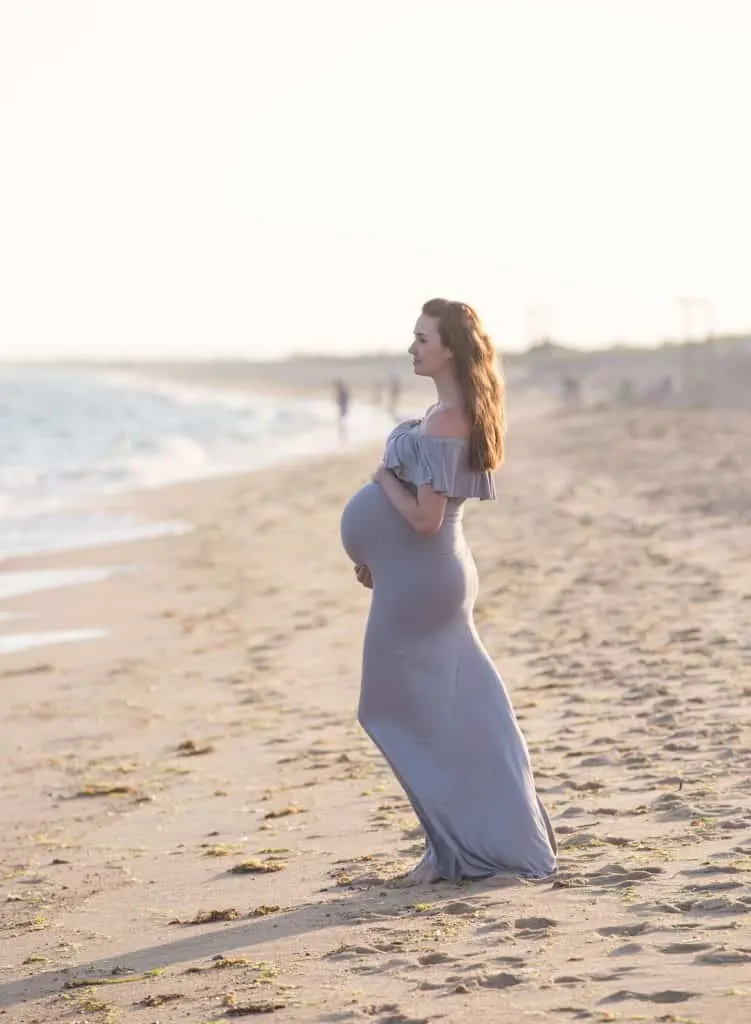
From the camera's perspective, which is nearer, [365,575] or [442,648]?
[442,648]

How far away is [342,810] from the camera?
645 cm

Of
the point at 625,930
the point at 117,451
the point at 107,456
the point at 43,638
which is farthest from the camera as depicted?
the point at 117,451

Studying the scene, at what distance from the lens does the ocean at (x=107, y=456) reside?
774 inches

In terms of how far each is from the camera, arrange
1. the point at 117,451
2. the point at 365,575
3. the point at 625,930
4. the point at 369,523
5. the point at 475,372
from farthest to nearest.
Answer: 1. the point at 117,451
2. the point at 365,575
3. the point at 369,523
4. the point at 475,372
5. the point at 625,930

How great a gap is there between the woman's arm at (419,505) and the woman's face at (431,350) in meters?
0.35

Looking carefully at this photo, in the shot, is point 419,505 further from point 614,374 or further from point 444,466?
point 614,374

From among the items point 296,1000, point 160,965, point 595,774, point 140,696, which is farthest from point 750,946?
point 140,696

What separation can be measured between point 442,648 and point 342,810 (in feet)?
4.78

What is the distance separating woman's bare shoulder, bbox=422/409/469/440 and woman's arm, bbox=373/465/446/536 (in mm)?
164

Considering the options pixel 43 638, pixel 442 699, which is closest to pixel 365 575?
pixel 442 699

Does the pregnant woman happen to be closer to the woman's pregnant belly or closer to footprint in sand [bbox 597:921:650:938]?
the woman's pregnant belly

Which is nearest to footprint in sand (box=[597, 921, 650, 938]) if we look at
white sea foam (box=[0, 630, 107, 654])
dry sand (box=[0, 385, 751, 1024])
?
dry sand (box=[0, 385, 751, 1024])

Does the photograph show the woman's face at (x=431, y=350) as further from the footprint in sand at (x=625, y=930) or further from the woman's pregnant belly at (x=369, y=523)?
the footprint in sand at (x=625, y=930)

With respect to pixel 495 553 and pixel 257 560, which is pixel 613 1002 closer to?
pixel 495 553
